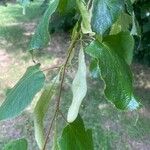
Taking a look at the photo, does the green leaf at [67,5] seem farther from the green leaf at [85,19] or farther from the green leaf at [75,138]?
the green leaf at [75,138]

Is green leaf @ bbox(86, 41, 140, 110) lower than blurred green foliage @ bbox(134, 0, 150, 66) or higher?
higher

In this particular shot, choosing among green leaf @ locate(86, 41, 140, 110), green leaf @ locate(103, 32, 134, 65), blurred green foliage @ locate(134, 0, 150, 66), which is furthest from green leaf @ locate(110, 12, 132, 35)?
blurred green foliage @ locate(134, 0, 150, 66)

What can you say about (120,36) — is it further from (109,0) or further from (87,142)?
(87,142)

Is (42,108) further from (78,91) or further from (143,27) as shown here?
(143,27)

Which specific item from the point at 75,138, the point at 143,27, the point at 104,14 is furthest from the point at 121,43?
the point at 143,27

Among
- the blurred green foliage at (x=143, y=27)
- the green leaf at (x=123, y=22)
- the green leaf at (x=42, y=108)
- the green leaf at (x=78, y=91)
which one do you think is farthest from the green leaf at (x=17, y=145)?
the blurred green foliage at (x=143, y=27)

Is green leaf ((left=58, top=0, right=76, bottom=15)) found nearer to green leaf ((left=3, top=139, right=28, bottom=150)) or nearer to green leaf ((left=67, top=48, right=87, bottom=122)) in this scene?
green leaf ((left=67, top=48, right=87, bottom=122))
